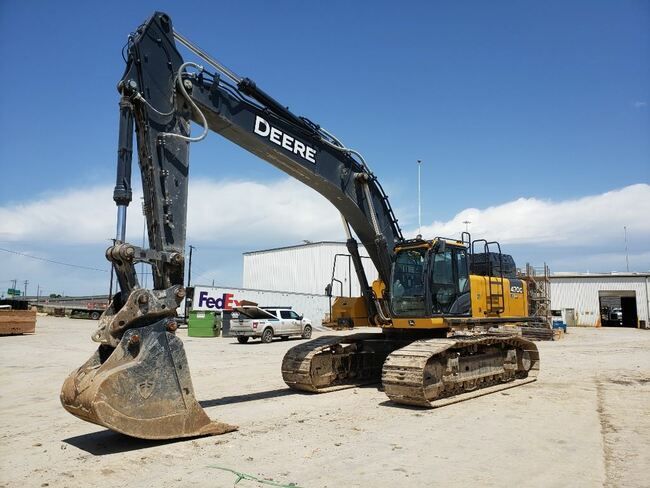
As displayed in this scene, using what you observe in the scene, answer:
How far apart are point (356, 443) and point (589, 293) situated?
163 feet

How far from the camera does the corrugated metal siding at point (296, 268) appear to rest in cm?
5497

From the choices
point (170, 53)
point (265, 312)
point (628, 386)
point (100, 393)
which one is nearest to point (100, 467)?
point (100, 393)

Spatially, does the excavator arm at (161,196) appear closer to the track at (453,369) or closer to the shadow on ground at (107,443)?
the shadow on ground at (107,443)

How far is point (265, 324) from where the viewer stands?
2728 centimetres

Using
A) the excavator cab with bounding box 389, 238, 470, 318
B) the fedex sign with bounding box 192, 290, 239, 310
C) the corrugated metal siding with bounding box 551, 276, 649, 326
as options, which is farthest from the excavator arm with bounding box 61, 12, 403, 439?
the corrugated metal siding with bounding box 551, 276, 649, 326

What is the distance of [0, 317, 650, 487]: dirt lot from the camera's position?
5.48 meters

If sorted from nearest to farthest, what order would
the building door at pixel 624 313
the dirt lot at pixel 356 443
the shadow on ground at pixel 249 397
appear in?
the dirt lot at pixel 356 443
the shadow on ground at pixel 249 397
the building door at pixel 624 313

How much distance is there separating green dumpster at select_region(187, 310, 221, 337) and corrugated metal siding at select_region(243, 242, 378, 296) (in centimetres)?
2126

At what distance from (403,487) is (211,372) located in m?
10.4

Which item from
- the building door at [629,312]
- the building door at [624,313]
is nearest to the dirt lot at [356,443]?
the building door at [624,313]

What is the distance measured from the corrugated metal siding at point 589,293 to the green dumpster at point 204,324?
34.6 meters

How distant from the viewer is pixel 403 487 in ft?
16.9

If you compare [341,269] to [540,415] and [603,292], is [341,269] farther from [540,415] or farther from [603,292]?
[540,415]

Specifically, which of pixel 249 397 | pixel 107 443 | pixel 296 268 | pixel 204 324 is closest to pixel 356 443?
pixel 107 443
